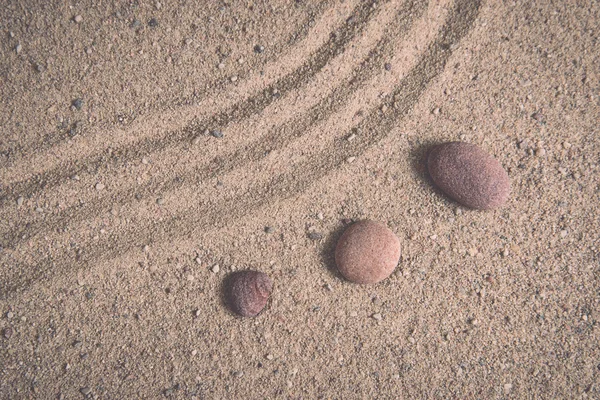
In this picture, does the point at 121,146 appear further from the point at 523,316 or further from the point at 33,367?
the point at 523,316

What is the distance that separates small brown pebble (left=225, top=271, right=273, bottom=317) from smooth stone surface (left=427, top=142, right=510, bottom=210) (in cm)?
51

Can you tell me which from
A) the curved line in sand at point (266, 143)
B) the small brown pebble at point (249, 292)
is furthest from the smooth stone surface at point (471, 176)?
the small brown pebble at point (249, 292)

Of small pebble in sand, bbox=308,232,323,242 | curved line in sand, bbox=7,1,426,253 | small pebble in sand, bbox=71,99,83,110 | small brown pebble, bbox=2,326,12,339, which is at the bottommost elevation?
small brown pebble, bbox=2,326,12,339

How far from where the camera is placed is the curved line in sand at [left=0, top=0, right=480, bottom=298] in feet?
3.86

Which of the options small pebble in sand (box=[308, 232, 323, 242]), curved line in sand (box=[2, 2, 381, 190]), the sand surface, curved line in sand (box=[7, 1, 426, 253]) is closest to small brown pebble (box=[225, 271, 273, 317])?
the sand surface

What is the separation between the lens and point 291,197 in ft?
3.93

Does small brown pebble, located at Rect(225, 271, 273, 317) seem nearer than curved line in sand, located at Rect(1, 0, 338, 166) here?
A: Yes

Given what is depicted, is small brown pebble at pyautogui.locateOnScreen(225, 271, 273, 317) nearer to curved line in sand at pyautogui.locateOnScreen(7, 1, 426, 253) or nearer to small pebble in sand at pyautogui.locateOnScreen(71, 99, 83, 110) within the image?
curved line in sand at pyautogui.locateOnScreen(7, 1, 426, 253)

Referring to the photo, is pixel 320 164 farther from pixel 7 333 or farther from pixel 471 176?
pixel 7 333

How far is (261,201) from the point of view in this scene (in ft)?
3.93

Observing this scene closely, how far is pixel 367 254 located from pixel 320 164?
0.27 meters

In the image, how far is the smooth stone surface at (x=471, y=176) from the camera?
113 cm

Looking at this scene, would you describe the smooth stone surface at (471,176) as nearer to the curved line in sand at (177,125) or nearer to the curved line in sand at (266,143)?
the curved line in sand at (266,143)

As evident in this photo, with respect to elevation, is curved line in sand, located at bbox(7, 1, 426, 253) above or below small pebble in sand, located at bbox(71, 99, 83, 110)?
below
